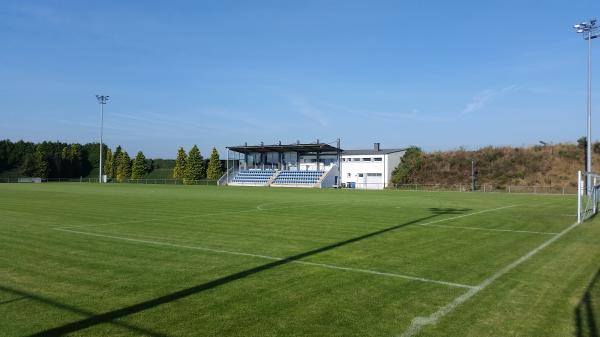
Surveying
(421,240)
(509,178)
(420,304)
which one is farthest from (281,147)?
(420,304)

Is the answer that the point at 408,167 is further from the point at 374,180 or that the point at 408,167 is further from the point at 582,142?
the point at 582,142

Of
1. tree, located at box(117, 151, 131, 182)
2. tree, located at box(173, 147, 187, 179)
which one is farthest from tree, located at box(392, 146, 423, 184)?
tree, located at box(117, 151, 131, 182)

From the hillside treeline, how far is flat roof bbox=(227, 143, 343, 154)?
11.0 m

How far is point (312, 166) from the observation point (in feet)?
227

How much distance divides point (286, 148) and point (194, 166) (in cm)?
1960

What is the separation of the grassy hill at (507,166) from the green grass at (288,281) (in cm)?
4909

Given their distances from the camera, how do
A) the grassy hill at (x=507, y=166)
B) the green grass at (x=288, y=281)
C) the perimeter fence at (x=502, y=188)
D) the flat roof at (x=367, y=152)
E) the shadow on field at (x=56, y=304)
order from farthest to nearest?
the flat roof at (x=367, y=152)
the grassy hill at (x=507, y=166)
the perimeter fence at (x=502, y=188)
the green grass at (x=288, y=281)
the shadow on field at (x=56, y=304)

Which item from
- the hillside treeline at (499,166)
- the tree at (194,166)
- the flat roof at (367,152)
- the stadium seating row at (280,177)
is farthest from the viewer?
the tree at (194,166)

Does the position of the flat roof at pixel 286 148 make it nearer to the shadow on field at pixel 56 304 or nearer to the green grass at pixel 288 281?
the green grass at pixel 288 281

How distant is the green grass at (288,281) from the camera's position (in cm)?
529

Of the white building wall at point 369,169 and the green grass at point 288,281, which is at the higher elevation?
the white building wall at point 369,169

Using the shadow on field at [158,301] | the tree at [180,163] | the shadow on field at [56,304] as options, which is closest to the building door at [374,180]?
the tree at [180,163]

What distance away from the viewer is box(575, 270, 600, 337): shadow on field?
510 cm

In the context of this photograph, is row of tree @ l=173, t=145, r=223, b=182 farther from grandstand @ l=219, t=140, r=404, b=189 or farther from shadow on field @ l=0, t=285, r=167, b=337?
shadow on field @ l=0, t=285, r=167, b=337
